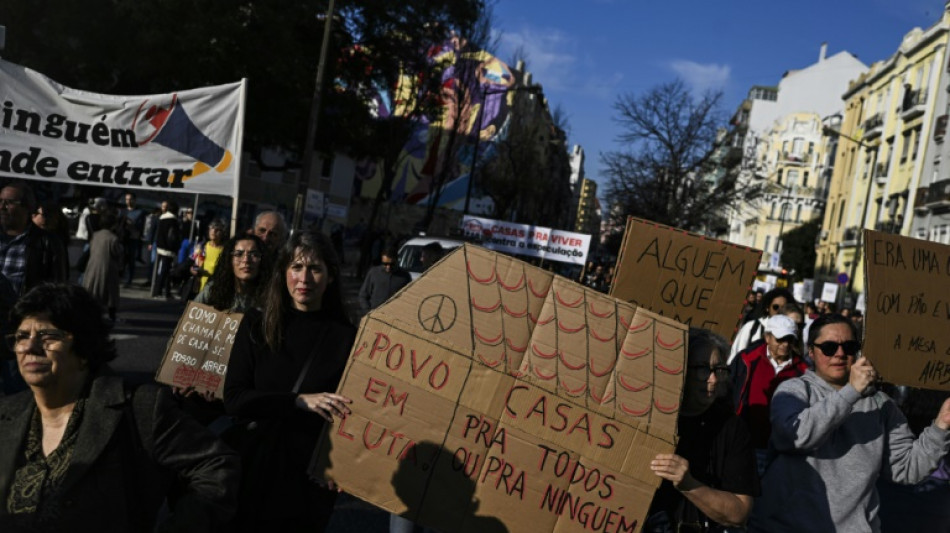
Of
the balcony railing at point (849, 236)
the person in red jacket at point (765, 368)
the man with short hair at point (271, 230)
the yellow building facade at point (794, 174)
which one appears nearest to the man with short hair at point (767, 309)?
the person in red jacket at point (765, 368)

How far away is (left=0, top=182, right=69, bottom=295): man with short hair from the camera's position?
570 centimetres

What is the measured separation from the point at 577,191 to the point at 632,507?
195555 mm

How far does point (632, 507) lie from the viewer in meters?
3.16

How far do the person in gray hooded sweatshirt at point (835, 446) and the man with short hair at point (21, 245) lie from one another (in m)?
4.24

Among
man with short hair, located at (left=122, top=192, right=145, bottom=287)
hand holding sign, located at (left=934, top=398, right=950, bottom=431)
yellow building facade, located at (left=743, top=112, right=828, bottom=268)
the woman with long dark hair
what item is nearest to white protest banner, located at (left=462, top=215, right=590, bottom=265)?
man with short hair, located at (left=122, top=192, right=145, bottom=287)

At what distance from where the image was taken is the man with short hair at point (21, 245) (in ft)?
18.7

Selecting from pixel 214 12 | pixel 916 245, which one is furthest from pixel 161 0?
pixel 916 245

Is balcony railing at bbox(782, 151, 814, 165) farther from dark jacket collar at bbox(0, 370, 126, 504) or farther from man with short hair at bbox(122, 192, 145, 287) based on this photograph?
dark jacket collar at bbox(0, 370, 126, 504)

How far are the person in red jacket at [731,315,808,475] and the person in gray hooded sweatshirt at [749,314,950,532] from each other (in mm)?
1413

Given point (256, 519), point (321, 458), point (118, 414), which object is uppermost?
point (118, 414)

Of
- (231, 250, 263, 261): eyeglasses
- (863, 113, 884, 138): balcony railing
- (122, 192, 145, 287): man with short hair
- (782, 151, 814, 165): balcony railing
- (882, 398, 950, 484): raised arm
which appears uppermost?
(782, 151, 814, 165): balcony railing

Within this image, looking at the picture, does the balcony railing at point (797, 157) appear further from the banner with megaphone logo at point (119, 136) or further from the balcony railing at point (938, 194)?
the banner with megaphone logo at point (119, 136)

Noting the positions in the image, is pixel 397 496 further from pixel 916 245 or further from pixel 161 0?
pixel 161 0

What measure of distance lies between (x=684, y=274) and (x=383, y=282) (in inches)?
200
